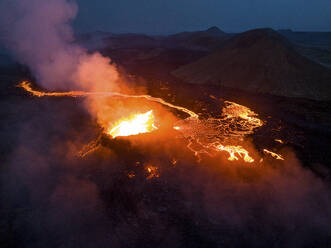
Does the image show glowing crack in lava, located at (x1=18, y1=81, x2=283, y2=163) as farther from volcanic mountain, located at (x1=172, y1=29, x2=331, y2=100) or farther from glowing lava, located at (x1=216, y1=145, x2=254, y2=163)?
A: volcanic mountain, located at (x1=172, y1=29, x2=331, y2=100)

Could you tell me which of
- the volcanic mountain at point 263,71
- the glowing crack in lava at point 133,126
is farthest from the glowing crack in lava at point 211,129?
the volcanic mountain at point 263,71

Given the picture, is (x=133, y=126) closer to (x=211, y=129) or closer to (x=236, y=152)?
(x=211, y=129)

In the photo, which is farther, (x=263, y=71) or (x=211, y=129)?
(x=263, y=71)

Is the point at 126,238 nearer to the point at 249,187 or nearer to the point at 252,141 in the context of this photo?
the point at 249,187

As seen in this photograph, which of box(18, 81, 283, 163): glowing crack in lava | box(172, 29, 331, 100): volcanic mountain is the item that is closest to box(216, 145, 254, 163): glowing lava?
box(18, 81, 283, 163): glowing crack in lava

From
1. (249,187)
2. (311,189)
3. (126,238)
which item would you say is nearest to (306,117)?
(311,189)

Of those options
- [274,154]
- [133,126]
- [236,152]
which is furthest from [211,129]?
[133,126]
